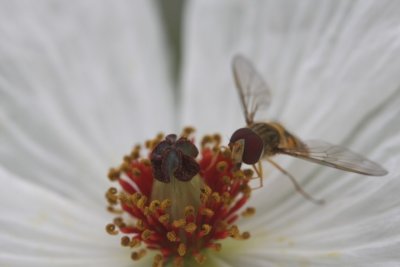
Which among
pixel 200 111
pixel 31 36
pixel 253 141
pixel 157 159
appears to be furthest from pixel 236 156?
pixel 31 36

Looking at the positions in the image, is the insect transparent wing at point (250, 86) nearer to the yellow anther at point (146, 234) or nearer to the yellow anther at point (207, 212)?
the yellow anther at point (207, 212)

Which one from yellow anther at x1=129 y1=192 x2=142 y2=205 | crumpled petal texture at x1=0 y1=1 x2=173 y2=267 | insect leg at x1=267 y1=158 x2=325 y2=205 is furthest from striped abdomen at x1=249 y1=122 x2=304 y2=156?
crumpled petal texture at x1=0 y1=1 x2=173 y2=267

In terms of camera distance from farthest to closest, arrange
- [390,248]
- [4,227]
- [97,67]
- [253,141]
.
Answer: [97,67] < [4,227] < [253,141] < [390,248]

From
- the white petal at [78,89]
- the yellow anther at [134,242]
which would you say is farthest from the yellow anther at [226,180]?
the white petal at [78,89]

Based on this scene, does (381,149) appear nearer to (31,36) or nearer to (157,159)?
(157,159)

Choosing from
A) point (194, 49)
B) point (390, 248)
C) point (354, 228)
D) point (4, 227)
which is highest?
point (194, 49)

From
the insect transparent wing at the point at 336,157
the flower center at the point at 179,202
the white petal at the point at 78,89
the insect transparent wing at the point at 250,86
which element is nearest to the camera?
the insect transparent wing at the point at 336,157

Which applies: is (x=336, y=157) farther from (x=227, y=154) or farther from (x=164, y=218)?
(x=164, y=218)
